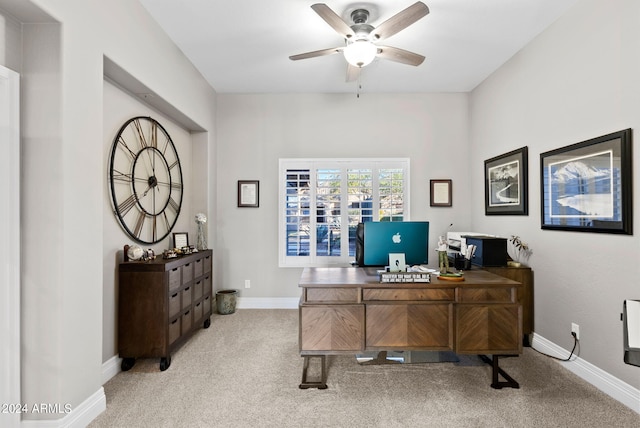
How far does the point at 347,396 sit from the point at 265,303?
2.35m

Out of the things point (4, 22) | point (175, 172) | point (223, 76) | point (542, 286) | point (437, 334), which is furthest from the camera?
point (223, 76)

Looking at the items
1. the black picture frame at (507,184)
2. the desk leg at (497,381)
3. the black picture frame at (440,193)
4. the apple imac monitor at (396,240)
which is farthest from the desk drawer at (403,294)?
the black picture frame at (440,193)

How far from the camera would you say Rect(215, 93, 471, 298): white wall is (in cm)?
447

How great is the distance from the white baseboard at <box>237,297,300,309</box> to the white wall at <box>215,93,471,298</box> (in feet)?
0.25

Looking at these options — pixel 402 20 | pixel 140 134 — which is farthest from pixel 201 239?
pixel 402 20

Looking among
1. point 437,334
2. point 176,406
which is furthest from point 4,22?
point 437,334

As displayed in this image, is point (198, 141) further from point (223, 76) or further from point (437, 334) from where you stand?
point (437, 334)

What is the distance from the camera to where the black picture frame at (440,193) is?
4461 mm

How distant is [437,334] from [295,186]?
2.74 metres

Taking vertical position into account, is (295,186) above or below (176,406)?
above

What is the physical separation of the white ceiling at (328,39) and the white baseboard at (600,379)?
2.89 meters

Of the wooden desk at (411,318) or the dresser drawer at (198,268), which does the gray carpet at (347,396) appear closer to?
the wooden desk at (411,318)

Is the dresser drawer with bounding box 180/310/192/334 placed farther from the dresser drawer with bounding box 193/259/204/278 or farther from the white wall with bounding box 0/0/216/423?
the white wall with bounding box 0/0/216/423

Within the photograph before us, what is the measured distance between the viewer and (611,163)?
2.28 m
